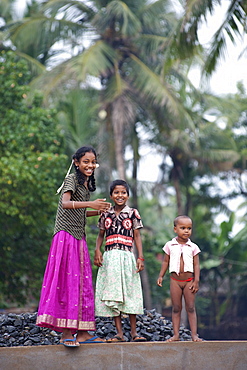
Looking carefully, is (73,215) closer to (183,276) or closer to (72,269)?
(72,269)

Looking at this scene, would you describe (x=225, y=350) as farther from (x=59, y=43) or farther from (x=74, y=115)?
(x=59, y=43)

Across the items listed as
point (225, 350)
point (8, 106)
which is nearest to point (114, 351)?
point (225, 350)

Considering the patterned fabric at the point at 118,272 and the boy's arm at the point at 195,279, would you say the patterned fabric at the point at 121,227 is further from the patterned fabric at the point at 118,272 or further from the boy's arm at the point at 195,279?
the boy's arm at the point at 195,279

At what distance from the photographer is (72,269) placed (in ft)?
18.5

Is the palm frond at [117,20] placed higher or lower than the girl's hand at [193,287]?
higher

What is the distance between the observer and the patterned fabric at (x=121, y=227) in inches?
237

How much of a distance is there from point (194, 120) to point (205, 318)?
9.66 metres

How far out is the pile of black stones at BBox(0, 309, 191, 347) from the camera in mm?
6465

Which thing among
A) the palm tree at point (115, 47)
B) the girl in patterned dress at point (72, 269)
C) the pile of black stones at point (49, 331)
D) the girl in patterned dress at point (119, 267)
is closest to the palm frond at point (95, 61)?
the palm tree at point (115, 47)

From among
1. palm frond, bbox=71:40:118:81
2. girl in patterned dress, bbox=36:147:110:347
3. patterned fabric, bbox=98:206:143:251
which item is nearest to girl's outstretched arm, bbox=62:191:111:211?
girl in patterned dress, bbox=36:147:110:347

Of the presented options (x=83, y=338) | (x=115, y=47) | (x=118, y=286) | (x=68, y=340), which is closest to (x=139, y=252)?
(x=118, y=286)

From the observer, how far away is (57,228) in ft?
18.9

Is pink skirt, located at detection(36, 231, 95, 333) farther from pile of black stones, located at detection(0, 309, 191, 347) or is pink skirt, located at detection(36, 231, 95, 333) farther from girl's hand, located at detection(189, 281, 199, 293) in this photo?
girl's hand, located at detection(189, 281, 199, 293)

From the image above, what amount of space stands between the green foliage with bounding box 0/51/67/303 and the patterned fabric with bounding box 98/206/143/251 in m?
6.51
